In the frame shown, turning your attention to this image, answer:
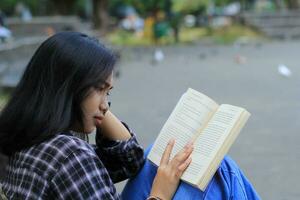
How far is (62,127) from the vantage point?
1874mm

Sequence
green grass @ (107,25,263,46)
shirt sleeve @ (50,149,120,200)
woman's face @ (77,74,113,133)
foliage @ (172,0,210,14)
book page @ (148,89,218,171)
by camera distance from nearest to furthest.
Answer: shirt sleeve @ (50,149,120,200), woman's face @ (77,74,113,133), book page @ (148,89,218,171), green grass @ (107,25,263,46), foliage @ (172,0,210,14)

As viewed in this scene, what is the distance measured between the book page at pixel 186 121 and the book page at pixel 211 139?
5 cm

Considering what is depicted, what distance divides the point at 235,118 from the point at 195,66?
13356 mm

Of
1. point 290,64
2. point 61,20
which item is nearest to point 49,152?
point 290,64

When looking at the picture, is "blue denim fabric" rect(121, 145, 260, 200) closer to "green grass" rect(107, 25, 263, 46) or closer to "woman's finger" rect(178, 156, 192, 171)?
"woman's finger" rect(178, 156, 192, 171)

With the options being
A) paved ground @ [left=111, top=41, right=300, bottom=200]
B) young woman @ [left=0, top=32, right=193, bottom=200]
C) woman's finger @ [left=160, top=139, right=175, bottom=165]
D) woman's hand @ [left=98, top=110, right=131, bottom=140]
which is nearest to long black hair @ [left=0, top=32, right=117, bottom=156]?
young woman @ [left=0, top=32, right=193, bottom=200]

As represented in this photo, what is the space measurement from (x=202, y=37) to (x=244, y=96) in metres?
16.0

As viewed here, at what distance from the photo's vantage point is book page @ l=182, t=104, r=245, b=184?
1952mm

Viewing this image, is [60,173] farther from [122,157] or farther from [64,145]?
[122,157]

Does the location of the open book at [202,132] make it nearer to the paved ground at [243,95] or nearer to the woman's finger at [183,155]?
the woman's finger at [183,155]

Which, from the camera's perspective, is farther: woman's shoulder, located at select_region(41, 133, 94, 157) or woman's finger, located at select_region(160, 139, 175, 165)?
woman's finger, located at select_region(160, 139, 175, 165)

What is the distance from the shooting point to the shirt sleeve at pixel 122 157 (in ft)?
7.41

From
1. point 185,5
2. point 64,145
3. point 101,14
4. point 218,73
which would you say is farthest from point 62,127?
point 101,14

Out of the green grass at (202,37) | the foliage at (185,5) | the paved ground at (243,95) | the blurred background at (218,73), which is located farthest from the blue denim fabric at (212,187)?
the foliage at (185,5)
